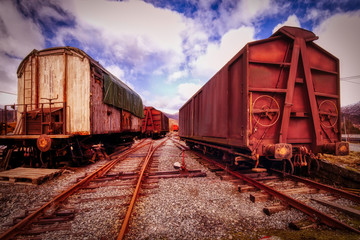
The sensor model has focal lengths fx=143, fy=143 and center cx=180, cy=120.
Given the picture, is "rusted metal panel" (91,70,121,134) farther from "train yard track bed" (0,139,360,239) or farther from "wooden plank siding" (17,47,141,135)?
"train yard track bed" (0,139,360,239)

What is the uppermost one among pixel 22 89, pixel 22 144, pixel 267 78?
pixel 22 89

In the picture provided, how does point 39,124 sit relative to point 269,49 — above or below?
below

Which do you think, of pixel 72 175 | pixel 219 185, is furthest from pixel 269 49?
pixel 72 175

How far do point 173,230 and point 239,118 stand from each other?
2739 millimetres

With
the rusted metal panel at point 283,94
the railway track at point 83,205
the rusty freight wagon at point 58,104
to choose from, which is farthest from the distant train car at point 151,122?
the rusted metal panel at point 283,94

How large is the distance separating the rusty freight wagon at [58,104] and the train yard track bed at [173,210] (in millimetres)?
2080

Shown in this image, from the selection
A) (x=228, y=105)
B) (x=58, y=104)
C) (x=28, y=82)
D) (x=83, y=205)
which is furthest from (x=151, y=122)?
(x=83, y=205)

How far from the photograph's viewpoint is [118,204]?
2.86m

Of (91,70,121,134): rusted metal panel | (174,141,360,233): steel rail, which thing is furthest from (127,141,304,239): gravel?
(91,70,121,134): rusted metal panel

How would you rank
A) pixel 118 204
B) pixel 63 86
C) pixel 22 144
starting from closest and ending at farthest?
1. pixel 118 204
2. pixel 22 144
3. pixel 63 86

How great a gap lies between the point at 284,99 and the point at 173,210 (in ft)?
11.7

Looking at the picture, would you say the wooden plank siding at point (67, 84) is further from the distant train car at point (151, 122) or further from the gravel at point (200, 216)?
the distant train car at point (151, 122)

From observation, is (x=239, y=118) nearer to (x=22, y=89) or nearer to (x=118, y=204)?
(x=118, y=204)

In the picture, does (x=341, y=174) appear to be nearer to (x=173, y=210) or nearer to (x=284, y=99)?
(x=284, y=99)
